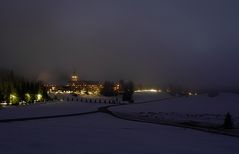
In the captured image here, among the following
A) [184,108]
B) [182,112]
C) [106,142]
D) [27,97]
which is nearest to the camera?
[106,142]

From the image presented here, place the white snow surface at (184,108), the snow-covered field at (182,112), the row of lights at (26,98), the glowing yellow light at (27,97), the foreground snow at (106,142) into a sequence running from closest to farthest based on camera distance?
the foreground snow at (106,142), the snow-covered field at (182,112), the white snow surface at (184,108), the row of lights at (26,98), the glowing yellow light at (27,97)

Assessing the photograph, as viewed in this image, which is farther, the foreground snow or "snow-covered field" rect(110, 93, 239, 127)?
→ "snow-covered field" rect(110, 93, 239, 127)

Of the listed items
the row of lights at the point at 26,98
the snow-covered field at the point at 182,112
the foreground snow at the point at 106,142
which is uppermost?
the row of lights at the point at 26,98

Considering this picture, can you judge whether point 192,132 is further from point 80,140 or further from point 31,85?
point 31,85

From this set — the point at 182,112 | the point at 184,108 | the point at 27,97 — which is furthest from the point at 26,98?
the point at 184,108

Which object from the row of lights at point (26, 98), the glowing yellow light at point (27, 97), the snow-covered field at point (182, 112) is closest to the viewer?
the snow-covered field at point (182, 112)

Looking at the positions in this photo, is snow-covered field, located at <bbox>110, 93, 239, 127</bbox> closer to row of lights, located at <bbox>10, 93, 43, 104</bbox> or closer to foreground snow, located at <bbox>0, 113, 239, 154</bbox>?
foreground snow, located at <bbox>0, 113, 239, 154</bbox>

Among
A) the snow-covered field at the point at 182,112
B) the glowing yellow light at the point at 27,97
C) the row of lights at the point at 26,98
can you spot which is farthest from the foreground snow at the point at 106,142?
the glowing yellow light at the point at 27,97

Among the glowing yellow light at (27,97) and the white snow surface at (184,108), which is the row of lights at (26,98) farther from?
the white snow surface at (184,108)

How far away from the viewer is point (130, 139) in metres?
29.8

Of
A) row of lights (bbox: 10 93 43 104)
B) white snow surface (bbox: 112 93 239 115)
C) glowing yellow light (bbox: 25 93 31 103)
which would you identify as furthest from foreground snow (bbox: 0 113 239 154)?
glowing yellow light (bbox: 25 93 31 103)

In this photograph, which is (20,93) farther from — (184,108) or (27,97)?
(184,108)

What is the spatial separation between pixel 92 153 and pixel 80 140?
18.3 feet

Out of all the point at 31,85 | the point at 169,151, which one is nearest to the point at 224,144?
the point at 169,151
